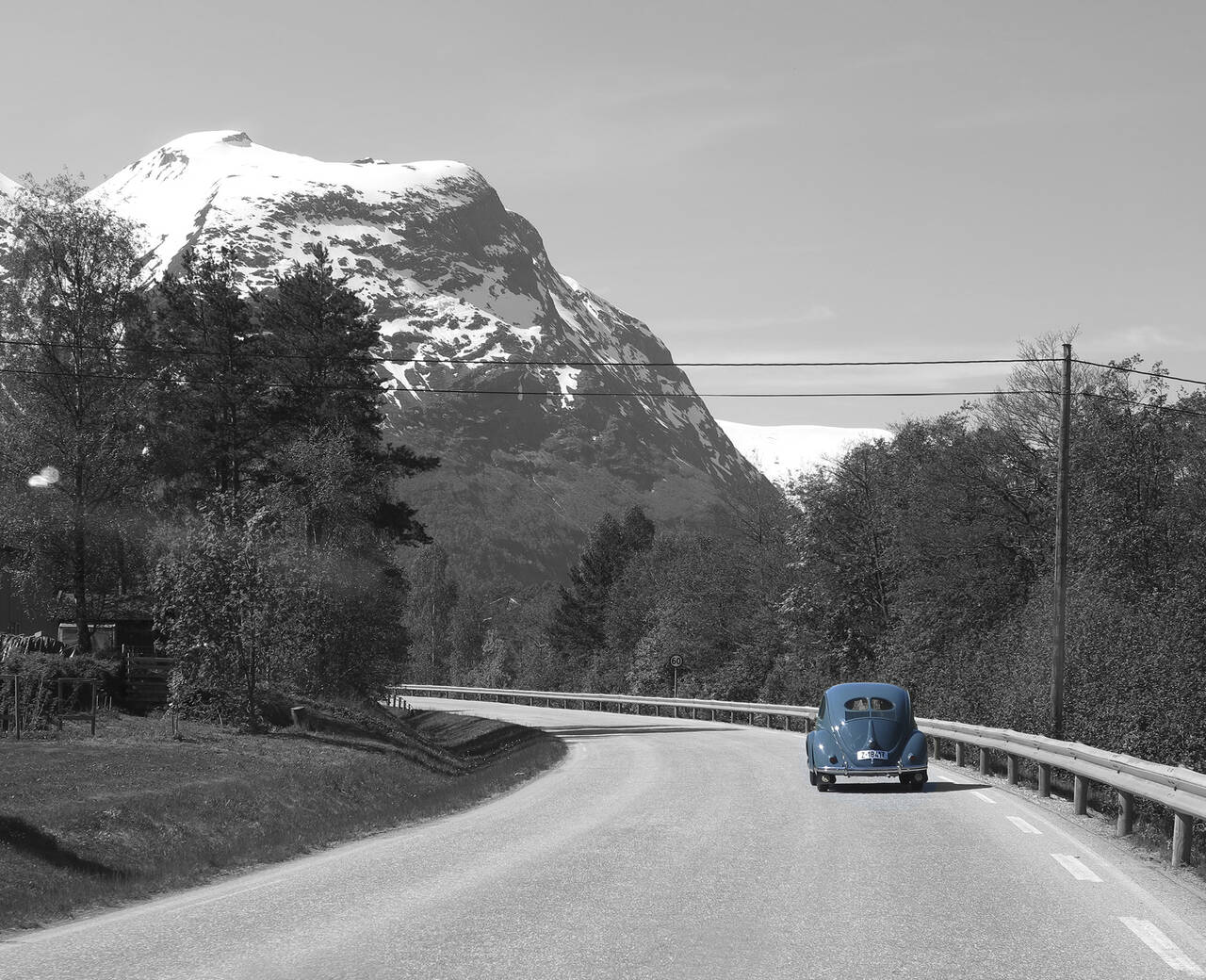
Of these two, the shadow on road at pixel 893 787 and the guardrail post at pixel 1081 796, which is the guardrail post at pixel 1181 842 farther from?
the shadow on road at pixel 893 787

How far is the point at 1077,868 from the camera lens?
39.2 ft

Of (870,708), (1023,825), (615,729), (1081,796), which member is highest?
(870,708)

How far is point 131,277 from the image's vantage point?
123 feet

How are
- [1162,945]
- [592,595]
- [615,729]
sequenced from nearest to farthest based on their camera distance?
1. [1162,945]
2. [615,729]
3. [592,595]

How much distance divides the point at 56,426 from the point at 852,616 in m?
34.6

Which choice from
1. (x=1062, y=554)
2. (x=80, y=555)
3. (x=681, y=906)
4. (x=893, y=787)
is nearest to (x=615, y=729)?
(x=80, y=555)

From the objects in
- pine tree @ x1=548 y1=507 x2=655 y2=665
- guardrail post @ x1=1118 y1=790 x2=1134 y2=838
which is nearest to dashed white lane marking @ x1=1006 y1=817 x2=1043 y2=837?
guardrail post @ x1=1118 y1=790 x2=1134 y2=838

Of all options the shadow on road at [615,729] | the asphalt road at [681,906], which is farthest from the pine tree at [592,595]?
the asphalt road at [681,906]

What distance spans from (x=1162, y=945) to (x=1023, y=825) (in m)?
6.99

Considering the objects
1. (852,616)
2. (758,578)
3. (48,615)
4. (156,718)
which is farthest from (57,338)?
(758,578)

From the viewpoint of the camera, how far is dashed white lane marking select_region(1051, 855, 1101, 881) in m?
11.4

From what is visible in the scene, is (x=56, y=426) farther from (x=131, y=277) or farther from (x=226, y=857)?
(x=226, y=857)

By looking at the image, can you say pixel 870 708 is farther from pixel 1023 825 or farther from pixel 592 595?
pixel 592 595

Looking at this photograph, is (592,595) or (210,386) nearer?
(210,386)
